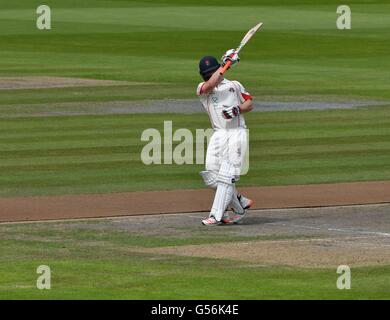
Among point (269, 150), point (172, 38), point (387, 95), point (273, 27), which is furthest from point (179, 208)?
point (273, 27)

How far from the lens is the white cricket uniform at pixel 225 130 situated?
1838cm

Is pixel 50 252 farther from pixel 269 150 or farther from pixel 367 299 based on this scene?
pixel 269 150

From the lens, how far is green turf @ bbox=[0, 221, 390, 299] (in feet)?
44.3

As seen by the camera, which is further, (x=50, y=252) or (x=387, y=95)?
(x=387, y=95)

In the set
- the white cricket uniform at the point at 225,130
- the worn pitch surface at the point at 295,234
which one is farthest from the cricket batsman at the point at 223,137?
the worn pitch surface at the point at 295,234

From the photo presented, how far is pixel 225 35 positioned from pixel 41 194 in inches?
1330

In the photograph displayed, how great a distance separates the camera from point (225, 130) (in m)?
18.5

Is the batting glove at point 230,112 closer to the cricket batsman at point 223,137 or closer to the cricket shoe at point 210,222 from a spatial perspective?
the cricket batsman at point 223,137

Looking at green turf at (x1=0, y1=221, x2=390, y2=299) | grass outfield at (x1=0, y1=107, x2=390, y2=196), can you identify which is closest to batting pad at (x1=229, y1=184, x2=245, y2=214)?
green turf at (x1=0, y1=221, x2=390, y2=299)

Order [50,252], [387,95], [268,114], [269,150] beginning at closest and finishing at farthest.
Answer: [50,252]
[269,150]
[268,114]
[387,95]

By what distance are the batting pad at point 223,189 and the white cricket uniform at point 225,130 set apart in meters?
0.09

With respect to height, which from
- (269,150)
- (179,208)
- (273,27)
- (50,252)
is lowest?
(50,252)

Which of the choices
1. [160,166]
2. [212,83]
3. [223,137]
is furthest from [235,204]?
[160,166]

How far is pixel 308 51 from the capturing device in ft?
161
